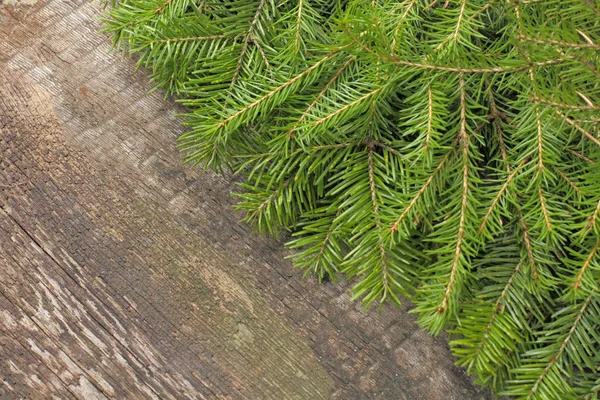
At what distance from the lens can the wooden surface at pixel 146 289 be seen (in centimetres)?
88

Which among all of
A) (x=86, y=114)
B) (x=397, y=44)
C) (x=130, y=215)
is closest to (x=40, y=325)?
(x=130, y=215)

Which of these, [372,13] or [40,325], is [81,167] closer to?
[40,325]

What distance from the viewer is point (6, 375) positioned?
0.86 meters

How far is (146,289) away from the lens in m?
0.92

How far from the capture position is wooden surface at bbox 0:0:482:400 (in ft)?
2.88

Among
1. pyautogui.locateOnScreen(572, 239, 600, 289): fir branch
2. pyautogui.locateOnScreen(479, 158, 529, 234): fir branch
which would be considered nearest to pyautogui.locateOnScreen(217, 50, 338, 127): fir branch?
pyautogui.locateOnScreen(479, 158, 529, 234): fir branch

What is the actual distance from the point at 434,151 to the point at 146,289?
45cm

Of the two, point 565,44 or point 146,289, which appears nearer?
point 565,44

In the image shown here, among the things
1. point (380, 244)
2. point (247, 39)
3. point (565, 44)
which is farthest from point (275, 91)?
point (565, 44)

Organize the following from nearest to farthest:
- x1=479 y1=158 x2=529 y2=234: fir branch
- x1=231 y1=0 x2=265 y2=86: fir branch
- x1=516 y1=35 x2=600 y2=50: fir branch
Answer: x1=516 y1=35 x2=600 y2=50: fir branch
x1=479 y1=158 x2=529 y2=234: fir branch
x1=231 y1=0 x2=265 y2=86: fir branch

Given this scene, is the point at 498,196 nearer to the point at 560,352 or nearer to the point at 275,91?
the point at 560,352

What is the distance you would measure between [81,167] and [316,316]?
0.43 meters

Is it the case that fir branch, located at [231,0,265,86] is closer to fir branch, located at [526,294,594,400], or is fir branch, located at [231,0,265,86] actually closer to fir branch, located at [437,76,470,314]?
fir branch, located at [437,76,470,314]

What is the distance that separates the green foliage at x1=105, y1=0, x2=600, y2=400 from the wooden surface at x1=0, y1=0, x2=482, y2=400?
0.23 feet
